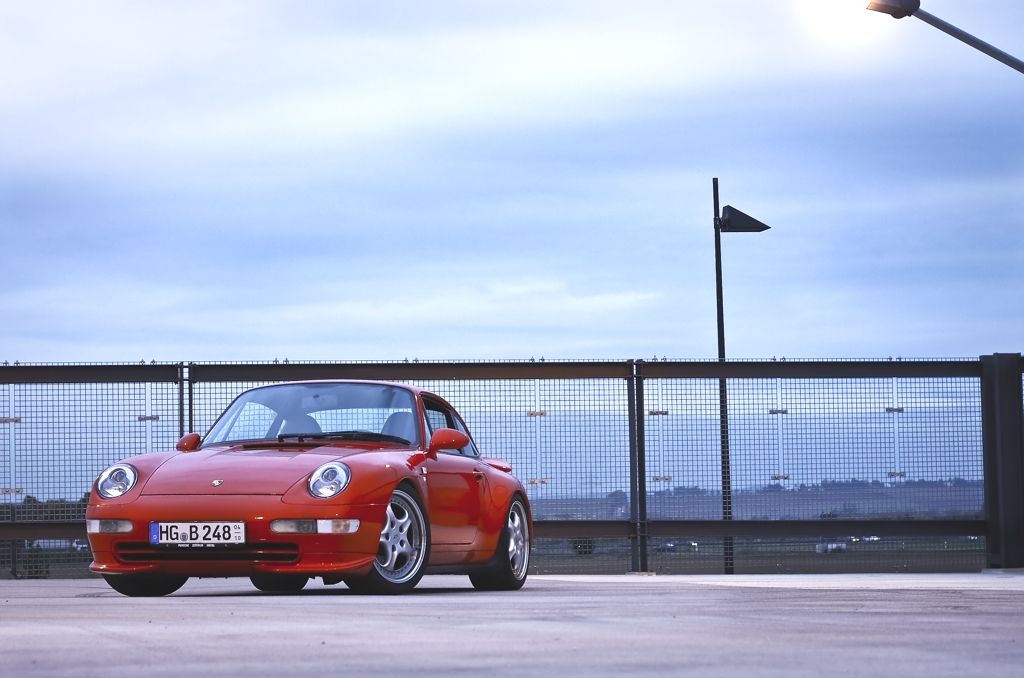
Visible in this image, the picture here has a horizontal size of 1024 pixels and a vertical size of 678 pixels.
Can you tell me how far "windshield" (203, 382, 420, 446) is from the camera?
963cm

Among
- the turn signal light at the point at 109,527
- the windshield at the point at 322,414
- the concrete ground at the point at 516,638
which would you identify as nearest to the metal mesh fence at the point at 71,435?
the windshield at the point at 322,414

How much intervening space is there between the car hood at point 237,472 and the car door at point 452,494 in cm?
70

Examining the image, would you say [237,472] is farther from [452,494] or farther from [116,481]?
[452,494]

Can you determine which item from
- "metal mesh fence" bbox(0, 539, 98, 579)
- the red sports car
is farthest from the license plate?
"metal mesh fence" bbox(0, 539, 98, 579)

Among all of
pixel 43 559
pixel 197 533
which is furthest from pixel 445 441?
pixel 43 559

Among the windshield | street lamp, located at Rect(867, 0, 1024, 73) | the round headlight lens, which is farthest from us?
street lamp, located at Rect(867, 0, 1024, 73)

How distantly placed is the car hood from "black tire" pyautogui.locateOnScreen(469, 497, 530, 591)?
6.02ft

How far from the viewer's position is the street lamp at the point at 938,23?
13.3 m

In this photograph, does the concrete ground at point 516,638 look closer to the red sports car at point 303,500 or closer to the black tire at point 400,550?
the red sports car at point 303,500

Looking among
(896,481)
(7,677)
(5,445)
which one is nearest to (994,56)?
(896,481)

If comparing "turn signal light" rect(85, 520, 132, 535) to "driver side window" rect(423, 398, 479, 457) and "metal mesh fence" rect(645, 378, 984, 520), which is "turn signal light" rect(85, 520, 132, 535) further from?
"metal mesh fence" rect(645, 378, 984, 520)

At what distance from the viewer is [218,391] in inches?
564

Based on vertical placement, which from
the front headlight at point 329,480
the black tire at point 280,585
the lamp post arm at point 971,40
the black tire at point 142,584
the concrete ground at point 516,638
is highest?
the lamp post arm at point 971,40

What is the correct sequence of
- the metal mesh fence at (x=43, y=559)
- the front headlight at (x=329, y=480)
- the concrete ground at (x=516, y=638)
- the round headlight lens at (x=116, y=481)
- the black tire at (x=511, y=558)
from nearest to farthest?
1. the concrete ground at (x=516, y=638)
2. the front headlight at (x=329, y=480)
3. the round headlight lens at (x=116, y=481)
4. the black tire at (x=511, y=558)
5. the metal mesh fence at (x=43, y=559)
